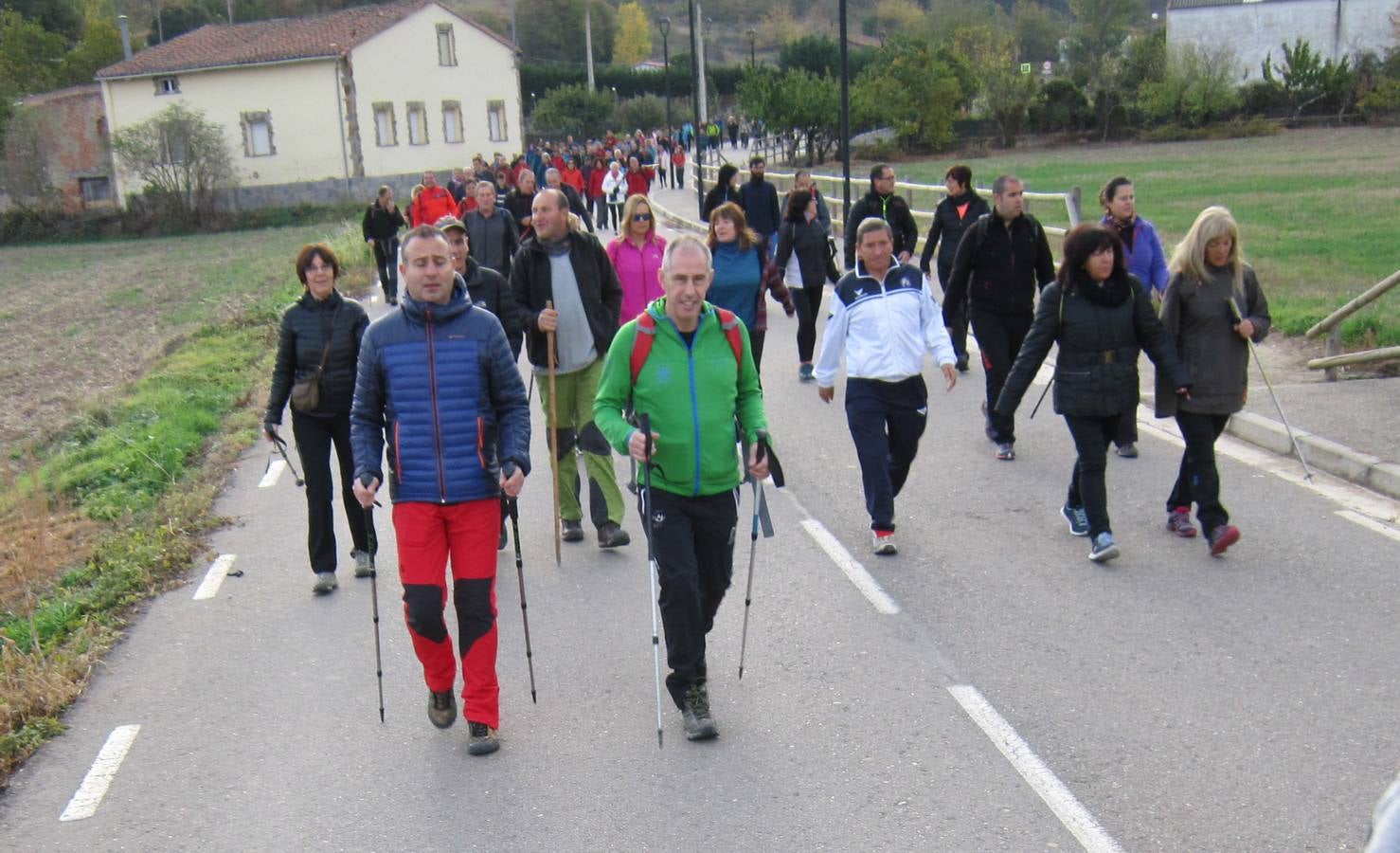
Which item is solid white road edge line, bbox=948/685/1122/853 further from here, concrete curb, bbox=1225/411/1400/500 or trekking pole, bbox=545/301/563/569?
concrete curb, bbox=1225/411/1400/500

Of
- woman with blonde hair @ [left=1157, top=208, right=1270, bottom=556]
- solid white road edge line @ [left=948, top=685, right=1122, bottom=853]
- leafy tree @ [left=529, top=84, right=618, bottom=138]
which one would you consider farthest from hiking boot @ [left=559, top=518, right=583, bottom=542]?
leafy tree @ [left=529, top=84, right=618, bottom=138]

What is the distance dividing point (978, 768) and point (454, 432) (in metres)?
2.36

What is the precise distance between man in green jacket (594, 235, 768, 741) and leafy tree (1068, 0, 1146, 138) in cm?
6720

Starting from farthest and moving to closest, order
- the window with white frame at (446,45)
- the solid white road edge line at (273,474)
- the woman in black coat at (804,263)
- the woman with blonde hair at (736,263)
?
the window with white frame at (446,45)
the woman in black coat at (804,263)
the solid white road edge line at (273,474)
the woman with blonde hair at (736,263)

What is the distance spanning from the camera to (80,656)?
6902 mm

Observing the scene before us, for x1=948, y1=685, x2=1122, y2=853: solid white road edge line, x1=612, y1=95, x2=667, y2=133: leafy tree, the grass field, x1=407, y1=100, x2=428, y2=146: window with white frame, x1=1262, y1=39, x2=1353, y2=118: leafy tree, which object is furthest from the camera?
x1=612, y1=95, x2=667, y2=133: leafy tree

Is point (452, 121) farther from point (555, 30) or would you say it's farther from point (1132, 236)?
point (1132, 236)

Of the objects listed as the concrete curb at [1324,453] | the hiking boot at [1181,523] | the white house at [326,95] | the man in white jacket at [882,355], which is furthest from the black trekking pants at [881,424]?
the white house at [326,95]

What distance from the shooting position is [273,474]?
37.1 ft

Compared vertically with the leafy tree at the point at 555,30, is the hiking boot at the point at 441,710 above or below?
below

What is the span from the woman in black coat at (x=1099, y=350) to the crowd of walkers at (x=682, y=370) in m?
0.01

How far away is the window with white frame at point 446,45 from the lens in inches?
2554

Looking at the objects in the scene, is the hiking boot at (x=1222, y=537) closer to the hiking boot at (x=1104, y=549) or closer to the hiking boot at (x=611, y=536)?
the hiking boot at (x=1104, y=549)

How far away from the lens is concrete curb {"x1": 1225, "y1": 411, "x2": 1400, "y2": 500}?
895 centimetres
